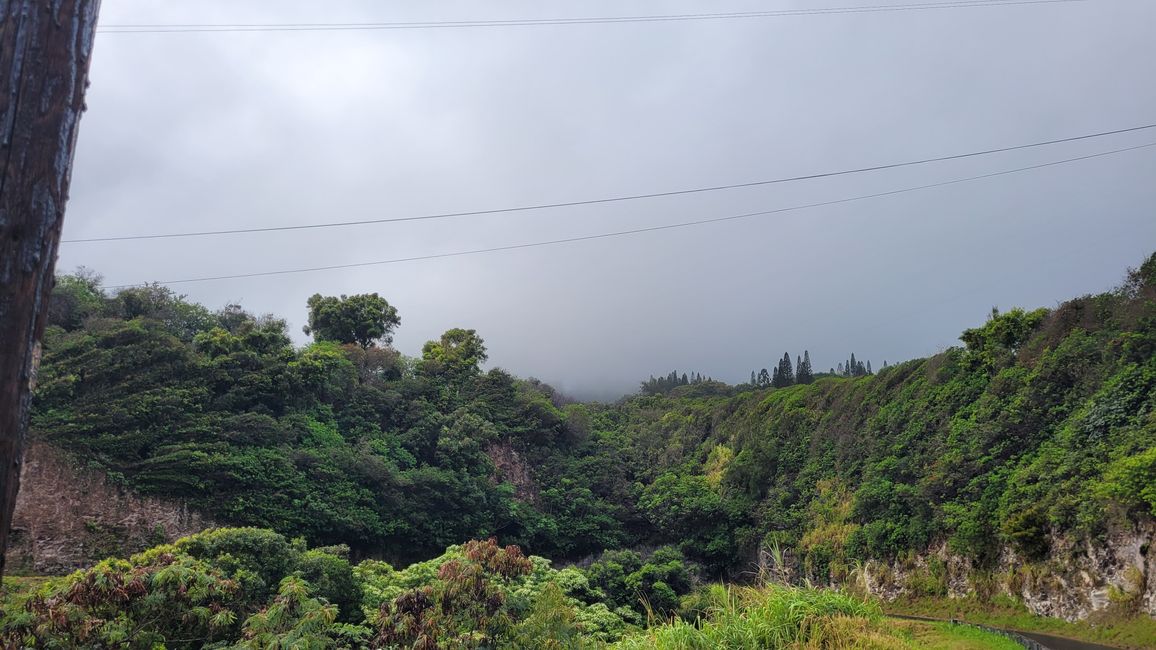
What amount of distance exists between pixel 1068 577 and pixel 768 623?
9.09 m

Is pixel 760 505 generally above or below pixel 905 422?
below

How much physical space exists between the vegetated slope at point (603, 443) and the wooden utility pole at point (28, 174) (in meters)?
12.8

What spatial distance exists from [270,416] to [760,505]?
602 inches

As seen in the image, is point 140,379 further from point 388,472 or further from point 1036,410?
point 1036,410

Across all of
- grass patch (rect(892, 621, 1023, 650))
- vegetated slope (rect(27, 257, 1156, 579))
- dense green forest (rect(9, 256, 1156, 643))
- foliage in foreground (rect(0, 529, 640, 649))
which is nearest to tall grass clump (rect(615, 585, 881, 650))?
A: foliage in foreground (rect(0, 529, 640, 649))

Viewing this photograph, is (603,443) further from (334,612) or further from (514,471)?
(334,612)

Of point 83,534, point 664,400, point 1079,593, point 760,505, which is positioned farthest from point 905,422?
point 83,534

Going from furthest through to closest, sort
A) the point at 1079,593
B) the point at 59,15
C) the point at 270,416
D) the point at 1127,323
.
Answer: the point at 270,416
the point at 1127,323
the point at 1079,593
the point at 59,15

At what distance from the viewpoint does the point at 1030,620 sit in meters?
11.2

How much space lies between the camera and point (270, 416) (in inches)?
760

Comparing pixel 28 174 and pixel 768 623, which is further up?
pixel 28 174

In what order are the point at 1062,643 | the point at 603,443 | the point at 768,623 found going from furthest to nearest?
the point at 603,443
the point at 1062,643
the point at 768,623

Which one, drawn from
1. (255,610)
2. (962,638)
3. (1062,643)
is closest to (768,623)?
(962,638)

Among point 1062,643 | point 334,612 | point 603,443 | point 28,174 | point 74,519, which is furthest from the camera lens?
point 603,443
